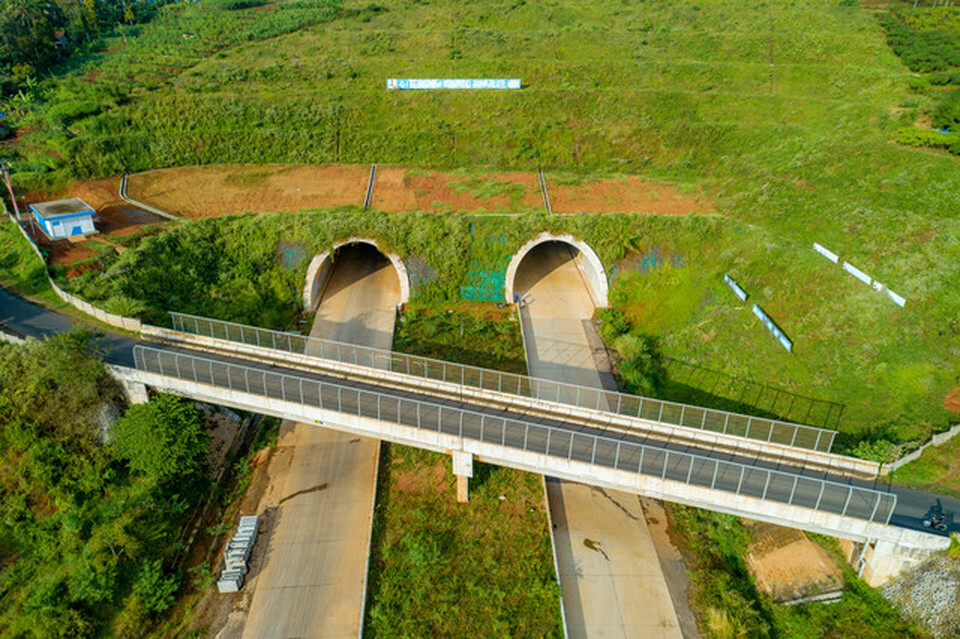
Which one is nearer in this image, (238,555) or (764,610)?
(764,610)

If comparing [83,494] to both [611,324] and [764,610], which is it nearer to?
[611,324]

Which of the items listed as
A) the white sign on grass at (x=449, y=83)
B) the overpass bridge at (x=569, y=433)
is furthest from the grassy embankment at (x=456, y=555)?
the white sign on grass at (x=449, y=83)

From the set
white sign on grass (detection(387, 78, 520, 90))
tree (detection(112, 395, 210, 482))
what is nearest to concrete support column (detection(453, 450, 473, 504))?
tree (detection(112, 395, 210, 482))

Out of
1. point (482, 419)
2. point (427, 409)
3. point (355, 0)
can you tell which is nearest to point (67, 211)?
point (427, 409)

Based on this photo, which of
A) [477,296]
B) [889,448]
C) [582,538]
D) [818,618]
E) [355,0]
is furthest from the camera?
[355,0]

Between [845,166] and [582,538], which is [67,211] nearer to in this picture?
[582,538]

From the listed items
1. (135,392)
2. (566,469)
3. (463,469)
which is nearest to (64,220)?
(135,392)

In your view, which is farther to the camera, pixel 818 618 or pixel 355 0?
pixel 355 0
